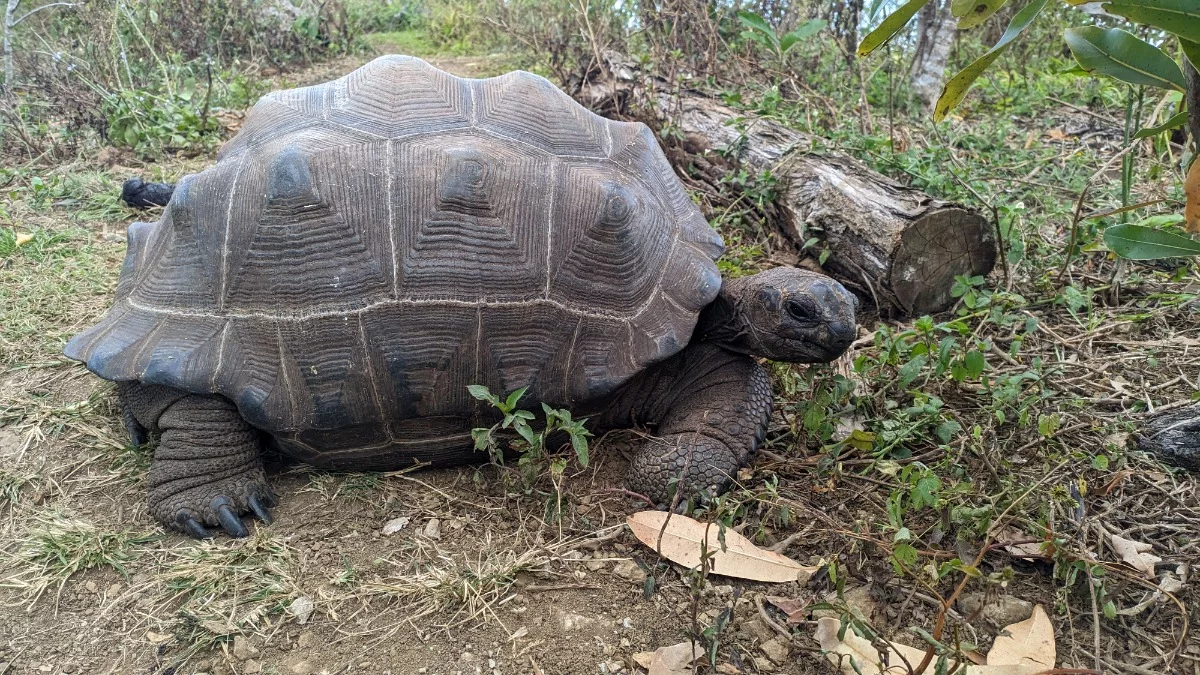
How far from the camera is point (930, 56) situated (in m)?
6.66

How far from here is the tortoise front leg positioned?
9.75 feet

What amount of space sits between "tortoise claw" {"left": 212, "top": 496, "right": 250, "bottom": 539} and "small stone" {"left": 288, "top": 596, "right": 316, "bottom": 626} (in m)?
0.45

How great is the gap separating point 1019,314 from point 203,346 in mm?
3603

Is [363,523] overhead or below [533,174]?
below

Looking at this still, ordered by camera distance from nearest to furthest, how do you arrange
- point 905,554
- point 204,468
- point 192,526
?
1. point 905,554
2. point 192,526
3. point 204,468

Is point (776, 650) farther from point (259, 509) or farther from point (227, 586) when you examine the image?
point (259, 509)

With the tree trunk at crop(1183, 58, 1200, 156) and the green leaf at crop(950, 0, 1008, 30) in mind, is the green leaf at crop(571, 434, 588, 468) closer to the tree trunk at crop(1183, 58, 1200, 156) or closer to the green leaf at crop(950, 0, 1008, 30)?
the green leaf at crop(950, 0, 1008, 30)

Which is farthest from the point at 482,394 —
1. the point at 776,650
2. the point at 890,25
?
the point at 890,25

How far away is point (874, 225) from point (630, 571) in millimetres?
2279

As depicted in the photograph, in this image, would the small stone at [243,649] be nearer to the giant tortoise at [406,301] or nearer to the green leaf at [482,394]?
the giant tortoise at [406,301]

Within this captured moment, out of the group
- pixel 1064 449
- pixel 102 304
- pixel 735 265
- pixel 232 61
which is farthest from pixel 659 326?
pixel 232 61

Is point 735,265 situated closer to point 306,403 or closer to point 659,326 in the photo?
point 659,326

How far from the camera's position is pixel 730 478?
297cm

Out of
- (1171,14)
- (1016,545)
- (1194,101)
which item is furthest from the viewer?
(1016,545)
